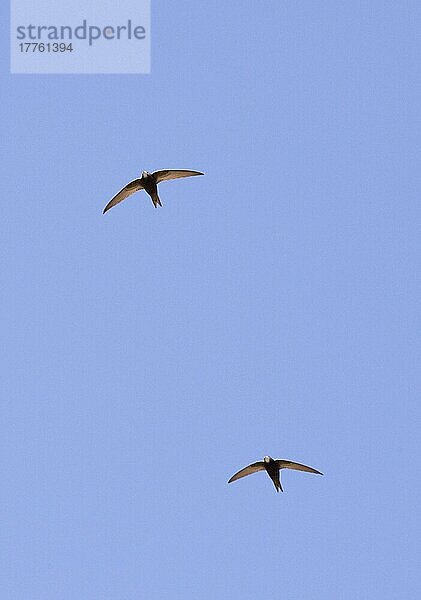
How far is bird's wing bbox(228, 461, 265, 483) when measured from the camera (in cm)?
3556

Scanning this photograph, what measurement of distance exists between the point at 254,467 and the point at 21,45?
44.0 feet

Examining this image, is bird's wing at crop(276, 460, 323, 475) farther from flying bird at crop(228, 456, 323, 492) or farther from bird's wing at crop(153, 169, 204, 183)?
bird's wing at crop(153, 169, 204, 183)

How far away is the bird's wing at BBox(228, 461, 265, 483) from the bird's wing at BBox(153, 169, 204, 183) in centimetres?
860

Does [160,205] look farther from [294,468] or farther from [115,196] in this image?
[294,468]

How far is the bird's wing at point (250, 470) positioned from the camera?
3556cm

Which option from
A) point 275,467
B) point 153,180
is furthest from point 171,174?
point 275,467

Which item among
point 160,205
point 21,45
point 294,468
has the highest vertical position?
point 21,45

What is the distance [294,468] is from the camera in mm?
35812

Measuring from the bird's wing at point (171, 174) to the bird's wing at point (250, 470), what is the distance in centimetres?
860

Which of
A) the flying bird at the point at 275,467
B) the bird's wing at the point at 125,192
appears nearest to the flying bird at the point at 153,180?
the bird's wing at the point at 125,192

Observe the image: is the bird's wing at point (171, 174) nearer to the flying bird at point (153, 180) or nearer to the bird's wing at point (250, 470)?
the flying bird at point (153, 180)

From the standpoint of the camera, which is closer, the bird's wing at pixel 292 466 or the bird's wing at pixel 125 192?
the bird's wing at pixel 125 192

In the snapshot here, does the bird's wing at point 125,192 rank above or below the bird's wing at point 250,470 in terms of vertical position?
above

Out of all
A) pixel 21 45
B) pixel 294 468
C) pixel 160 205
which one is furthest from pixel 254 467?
pixel 21 45
